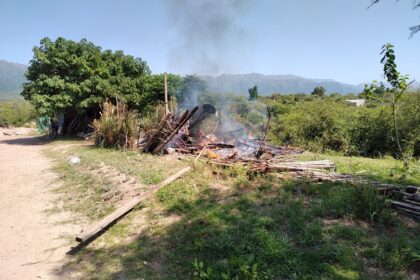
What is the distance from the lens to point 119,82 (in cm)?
1666

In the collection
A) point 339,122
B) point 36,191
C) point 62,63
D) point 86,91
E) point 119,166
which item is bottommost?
point 36,191

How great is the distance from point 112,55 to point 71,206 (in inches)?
519

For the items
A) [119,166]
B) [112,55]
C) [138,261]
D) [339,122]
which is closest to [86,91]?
[112,55]

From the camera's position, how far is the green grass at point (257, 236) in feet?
11.2

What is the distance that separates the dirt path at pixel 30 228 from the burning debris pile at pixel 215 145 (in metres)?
3.27

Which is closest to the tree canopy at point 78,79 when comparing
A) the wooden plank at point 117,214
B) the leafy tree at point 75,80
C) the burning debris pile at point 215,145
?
the leafy tree at point 75,80

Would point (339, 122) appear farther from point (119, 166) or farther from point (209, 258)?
point (209, 258)

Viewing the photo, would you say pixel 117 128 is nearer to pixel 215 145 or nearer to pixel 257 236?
pixel 215 145

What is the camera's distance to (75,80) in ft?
51.7

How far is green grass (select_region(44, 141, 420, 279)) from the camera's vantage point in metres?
3.41

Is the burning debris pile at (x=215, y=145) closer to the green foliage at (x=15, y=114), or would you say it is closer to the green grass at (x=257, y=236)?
the green grass at (x=257, y=236)

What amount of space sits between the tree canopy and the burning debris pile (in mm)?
5354

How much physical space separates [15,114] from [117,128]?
27.7m

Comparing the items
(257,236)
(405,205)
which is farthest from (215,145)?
(405,205)
